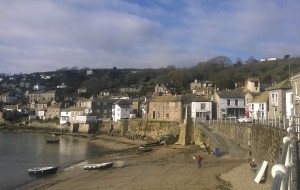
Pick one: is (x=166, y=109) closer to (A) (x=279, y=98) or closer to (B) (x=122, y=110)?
(B) (x=122, y=110)

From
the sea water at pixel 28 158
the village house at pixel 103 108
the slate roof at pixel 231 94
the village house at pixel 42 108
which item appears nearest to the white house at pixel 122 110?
the village house at pixel 103 108

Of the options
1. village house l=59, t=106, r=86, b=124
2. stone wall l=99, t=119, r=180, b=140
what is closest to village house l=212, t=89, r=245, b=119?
stone wall l=99, t=119, r=180, b=140

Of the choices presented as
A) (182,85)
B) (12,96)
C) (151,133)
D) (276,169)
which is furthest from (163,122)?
(12,96)

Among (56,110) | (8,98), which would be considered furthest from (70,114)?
(8,98)

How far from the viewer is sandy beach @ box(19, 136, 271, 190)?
79.2ft

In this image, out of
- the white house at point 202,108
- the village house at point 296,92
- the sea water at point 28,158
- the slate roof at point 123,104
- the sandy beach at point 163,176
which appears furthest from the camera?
the slate roof at point 123,104

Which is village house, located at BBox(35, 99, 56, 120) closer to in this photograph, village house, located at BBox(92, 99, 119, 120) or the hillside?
village house, located at BBox(92, 99, 119, 120)

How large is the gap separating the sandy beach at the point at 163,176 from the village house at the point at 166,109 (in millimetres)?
28534

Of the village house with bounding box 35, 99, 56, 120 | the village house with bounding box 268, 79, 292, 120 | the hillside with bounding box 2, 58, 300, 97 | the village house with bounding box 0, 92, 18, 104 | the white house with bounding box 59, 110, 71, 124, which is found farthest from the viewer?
the village house with bounding box 0, 92, 18, 104

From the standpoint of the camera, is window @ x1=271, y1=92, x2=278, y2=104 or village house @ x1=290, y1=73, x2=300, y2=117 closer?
village house @ x1=290, y1=73, x2=300, y2=117

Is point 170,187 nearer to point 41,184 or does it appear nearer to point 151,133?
point 41,184

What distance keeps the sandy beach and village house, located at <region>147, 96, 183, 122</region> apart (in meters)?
28.5

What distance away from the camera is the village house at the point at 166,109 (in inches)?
2661

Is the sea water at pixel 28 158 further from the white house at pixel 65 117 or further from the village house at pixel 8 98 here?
the village house at pixel 8 98
